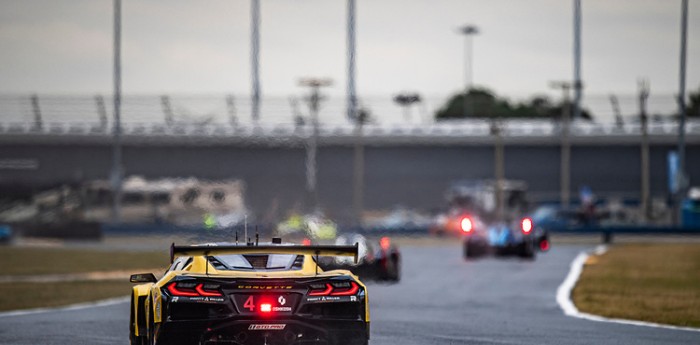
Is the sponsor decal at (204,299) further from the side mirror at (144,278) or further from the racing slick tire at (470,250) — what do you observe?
the racing slick tire at (470,250)

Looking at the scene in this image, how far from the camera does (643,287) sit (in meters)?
29.5

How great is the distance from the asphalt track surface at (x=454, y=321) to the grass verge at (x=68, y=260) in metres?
11.2

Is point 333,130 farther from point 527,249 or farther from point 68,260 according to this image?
point 527,249

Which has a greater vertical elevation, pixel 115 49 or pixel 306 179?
pixel 115 49

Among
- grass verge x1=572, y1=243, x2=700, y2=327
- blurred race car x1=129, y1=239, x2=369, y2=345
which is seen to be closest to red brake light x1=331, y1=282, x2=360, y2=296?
blurred race car x1=129, y1=239, x2=369, y2=345

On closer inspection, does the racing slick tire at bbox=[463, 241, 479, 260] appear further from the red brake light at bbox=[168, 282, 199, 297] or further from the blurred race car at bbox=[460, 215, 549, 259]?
the red brake light at bbox=[168, 282, 199, 297]

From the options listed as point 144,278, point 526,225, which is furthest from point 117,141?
point 144,278

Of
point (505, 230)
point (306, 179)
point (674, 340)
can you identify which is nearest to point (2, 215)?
point (306, 179)

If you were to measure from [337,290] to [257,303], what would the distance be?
69 centimetres

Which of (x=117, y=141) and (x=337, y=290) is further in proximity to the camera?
(x=117, y=141)

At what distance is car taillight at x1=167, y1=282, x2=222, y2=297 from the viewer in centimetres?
1174

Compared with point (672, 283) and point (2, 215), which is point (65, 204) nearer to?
point (2, 215)

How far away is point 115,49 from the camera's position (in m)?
81.2

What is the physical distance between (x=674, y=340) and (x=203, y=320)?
6.81 m
